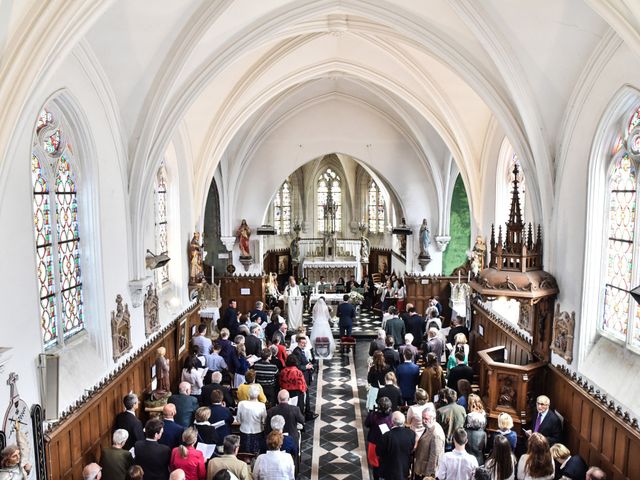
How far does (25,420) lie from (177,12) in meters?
5.94

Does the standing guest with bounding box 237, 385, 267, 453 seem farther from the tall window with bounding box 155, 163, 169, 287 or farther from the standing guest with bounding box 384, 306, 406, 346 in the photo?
the standing guest with bounding box 384, 306, 406, 346

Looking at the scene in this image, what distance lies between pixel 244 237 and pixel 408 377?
10251 millimetres

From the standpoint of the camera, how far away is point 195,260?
14.2m

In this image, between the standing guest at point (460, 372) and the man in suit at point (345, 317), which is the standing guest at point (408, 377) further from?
the man in suit at point (345, 317)

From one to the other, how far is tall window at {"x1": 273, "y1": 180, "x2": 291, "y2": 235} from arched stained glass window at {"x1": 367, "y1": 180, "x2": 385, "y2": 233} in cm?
373

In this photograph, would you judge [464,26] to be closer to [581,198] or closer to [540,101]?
[540,101]

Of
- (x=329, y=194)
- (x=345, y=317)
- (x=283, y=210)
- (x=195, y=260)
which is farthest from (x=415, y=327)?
(x=329, y=194)

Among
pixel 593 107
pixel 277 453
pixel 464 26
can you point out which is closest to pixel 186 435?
Result: pixel 277 453

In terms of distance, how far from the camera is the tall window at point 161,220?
41.1ft

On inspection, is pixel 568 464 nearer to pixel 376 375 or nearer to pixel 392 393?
pixel 392 393

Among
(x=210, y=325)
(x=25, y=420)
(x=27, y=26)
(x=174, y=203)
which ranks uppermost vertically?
(x=27, y=26)

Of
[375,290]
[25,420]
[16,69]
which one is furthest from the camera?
[375,290]

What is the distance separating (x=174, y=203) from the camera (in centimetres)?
1337

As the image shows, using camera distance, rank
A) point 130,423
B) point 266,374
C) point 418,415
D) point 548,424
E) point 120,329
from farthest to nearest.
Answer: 1. point 266,374
2. point 120,329
3. point 548,424
4. point 130,423
5. point 418,415
